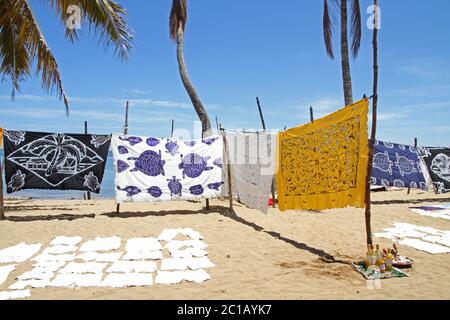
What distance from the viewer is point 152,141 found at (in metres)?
7.95

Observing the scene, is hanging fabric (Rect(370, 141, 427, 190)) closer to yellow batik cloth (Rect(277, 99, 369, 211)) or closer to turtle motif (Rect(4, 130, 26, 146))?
yellow batik cloth (Rect(277, 99, 369, 211))

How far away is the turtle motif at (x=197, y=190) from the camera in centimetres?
810

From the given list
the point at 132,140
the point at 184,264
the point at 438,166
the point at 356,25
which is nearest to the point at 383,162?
the point at 438,166

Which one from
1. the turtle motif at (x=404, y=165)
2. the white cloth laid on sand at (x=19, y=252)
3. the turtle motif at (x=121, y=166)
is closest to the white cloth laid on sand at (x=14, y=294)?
the white cloth laid on sand at (x=19, y=252)

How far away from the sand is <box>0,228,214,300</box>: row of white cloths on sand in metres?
0.15

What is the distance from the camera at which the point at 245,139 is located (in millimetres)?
7723

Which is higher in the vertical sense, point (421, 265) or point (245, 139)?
Answer: point (245, 139)

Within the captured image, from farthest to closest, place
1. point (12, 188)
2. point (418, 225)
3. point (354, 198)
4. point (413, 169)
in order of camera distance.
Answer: point (413, 169) → point (12, 188) → point (418, 225) → point (354, 198)

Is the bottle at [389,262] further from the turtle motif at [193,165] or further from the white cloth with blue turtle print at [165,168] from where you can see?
the turtle motif at [193,165]

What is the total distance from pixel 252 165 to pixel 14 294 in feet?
16.6

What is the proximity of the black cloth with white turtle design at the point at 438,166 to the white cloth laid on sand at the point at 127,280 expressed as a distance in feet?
32.0
